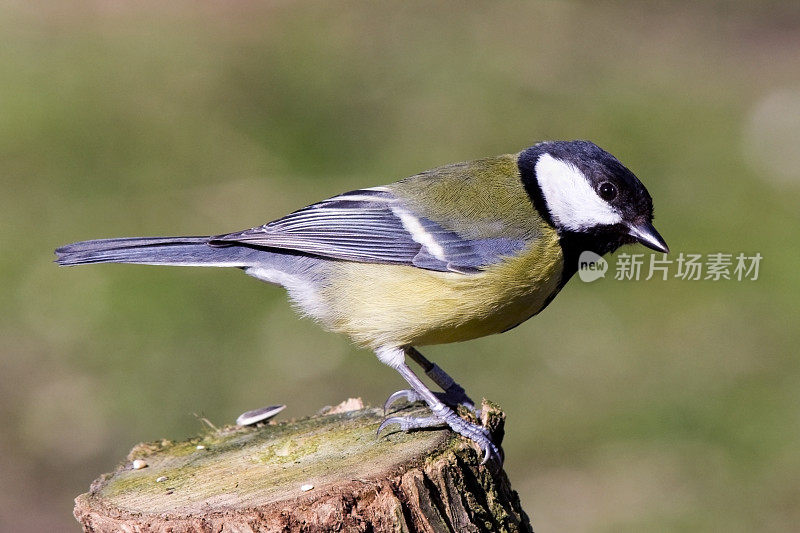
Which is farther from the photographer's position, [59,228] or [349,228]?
[59,228]

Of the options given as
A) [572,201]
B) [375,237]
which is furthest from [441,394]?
[572,201]

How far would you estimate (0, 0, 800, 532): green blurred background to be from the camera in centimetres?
522

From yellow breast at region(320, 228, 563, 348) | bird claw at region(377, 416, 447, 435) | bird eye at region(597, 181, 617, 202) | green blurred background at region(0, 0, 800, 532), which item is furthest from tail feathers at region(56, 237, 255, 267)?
green blurred background at region(0, 0, 800, 532)

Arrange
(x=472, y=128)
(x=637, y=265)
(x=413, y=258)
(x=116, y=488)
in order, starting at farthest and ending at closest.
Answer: (x=472, y=128)
(x=637, y=265)
(x=413, y=258)
(x=116, y=488)

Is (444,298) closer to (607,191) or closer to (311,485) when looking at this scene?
(607,191)

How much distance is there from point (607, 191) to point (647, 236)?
21 centimetres

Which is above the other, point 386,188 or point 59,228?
point 59,228

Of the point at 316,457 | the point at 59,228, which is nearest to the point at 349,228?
the point at 316,457

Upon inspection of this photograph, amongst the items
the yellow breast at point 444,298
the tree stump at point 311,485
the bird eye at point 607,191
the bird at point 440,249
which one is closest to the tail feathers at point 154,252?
the bird at point 440,249

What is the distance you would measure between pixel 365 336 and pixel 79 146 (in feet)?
17.7

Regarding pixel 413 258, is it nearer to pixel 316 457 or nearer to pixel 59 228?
pixel 316 457

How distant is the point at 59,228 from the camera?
22.5ft

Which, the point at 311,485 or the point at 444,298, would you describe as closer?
the point at 311,485

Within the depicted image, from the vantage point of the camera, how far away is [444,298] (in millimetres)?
3262
